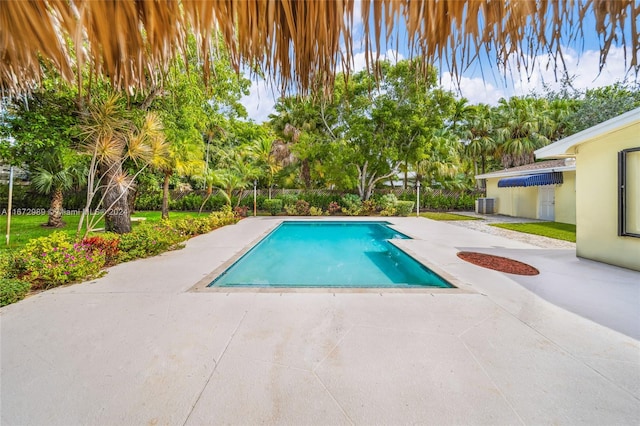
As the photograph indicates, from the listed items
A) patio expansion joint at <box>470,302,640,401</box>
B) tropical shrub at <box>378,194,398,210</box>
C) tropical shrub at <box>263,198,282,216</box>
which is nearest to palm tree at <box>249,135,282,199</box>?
tropical shrub at <box>263,198,282,216</box>

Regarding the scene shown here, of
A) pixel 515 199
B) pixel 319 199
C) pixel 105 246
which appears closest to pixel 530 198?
pixel 515 199

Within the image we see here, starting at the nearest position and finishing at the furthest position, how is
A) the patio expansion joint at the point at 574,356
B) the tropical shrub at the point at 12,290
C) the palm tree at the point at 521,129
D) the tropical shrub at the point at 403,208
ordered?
the patio expansion joint at the point at 574,356 < the tropical shrub at the point at 12,290 < the tropical shrub at the point at 403,208 < the palm tree at the point at 521,129

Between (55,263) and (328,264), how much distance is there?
5359 mm

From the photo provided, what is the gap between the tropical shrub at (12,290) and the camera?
3693mm

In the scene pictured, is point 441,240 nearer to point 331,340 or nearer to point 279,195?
point 331,340

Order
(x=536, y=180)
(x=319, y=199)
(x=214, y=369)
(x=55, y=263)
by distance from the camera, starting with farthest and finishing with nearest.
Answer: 1. (x=319, y=199)
2. (x=536, y=180)
3. (x=55, y=263)
4. (x=214, y=369)

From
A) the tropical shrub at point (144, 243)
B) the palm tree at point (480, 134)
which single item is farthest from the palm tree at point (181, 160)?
the palm tree at point (480, 134)

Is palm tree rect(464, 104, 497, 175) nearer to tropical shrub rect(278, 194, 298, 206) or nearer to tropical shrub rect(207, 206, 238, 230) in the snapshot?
tropical shrub rect(278, 194, 298, 206)

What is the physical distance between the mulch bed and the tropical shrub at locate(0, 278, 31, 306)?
7.94 metres

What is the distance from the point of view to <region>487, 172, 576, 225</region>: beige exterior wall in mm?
12305

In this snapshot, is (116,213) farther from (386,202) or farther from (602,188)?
(386,202)

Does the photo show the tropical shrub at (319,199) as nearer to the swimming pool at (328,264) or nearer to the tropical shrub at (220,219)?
the tropical shrub at (220,219)

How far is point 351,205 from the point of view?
18094 mm

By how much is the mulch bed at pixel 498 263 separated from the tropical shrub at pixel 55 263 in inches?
301
